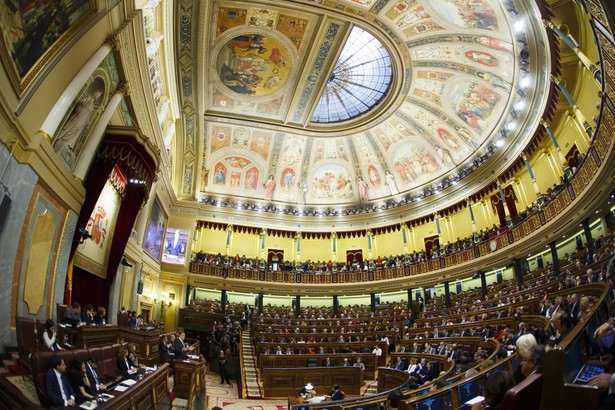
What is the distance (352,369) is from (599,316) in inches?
335

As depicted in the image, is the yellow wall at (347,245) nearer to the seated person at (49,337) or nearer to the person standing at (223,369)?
the person standing at (223,369)

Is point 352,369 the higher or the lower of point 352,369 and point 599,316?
the lower

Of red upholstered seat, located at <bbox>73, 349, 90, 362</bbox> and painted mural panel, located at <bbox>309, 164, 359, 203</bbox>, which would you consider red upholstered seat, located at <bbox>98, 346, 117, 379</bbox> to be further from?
painted mural panel, located at <bbox>309, 164, 359, 203</bbox>

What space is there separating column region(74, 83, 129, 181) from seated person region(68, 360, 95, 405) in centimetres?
536

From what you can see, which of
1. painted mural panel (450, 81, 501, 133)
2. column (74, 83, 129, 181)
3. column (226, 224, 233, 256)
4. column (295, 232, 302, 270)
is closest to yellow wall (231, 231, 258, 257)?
column (226, 224, 233, 256)

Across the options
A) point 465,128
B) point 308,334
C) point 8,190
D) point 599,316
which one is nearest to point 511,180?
point 465,128

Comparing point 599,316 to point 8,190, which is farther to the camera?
point 8,190

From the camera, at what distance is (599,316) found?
3.64 metres

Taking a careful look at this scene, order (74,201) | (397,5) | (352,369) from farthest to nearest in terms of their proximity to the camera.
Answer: (397,5), (352,369), (74,201)

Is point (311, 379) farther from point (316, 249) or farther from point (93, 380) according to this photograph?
point (316, 249)

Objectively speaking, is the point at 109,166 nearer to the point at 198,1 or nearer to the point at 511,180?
the point at 198,1

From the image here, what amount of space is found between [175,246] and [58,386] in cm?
1834

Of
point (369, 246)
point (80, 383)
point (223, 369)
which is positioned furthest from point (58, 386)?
point (369, 246)

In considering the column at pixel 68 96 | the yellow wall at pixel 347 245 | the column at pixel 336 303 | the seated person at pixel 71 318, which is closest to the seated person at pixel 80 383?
the seated person at pixel 71 318
